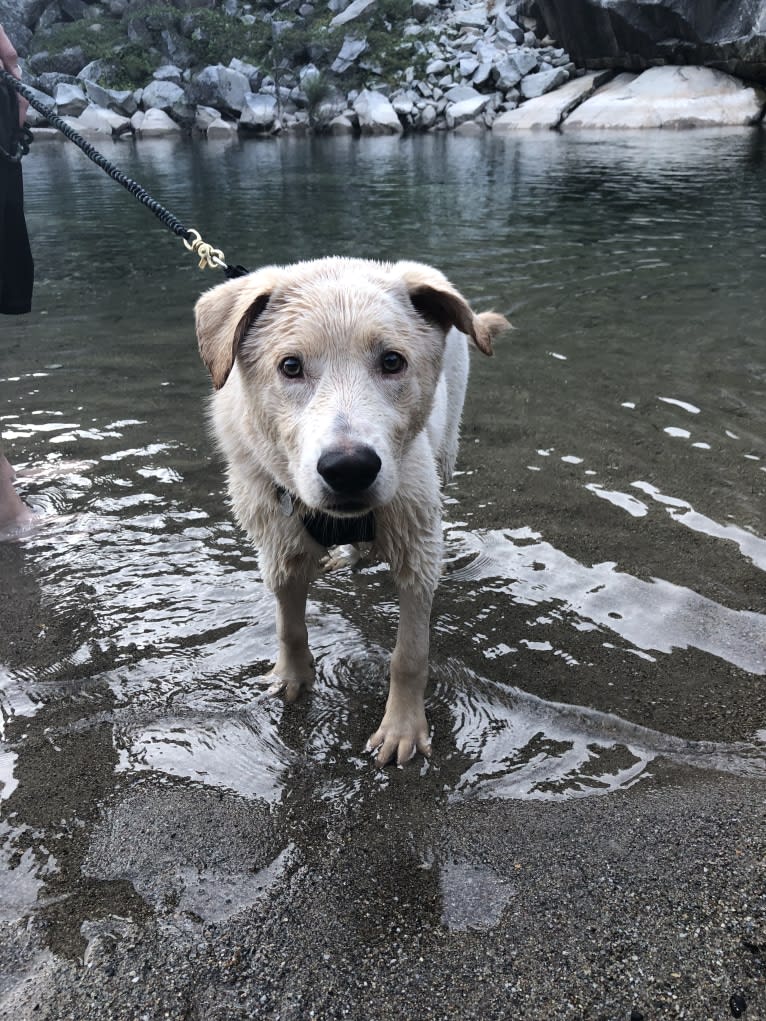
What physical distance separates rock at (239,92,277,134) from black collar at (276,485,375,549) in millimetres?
54133

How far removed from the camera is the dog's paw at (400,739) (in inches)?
119

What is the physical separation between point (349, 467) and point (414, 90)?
184ft

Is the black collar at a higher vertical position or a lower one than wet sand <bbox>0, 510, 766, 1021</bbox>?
higher

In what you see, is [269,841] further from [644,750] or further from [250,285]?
[250,285]

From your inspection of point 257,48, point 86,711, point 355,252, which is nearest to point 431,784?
point 86,711

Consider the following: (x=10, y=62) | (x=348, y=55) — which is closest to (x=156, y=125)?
(x=348, y=55)

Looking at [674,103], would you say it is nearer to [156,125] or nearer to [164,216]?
[156,125]

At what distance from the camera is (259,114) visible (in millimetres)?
50375

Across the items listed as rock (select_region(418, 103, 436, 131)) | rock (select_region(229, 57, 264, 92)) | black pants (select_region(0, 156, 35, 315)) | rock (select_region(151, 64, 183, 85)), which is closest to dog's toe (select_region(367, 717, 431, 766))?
black pants (select_region(0, 156, 35, 315))

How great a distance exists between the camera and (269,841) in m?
2.64

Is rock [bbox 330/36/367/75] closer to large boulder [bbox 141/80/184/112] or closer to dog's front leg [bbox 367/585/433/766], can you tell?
large boulder [bbox 141/80/184/112]

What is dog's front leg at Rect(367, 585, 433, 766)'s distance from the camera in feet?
10.2

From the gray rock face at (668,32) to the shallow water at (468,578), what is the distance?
35.7 m

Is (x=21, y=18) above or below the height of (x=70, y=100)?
above
